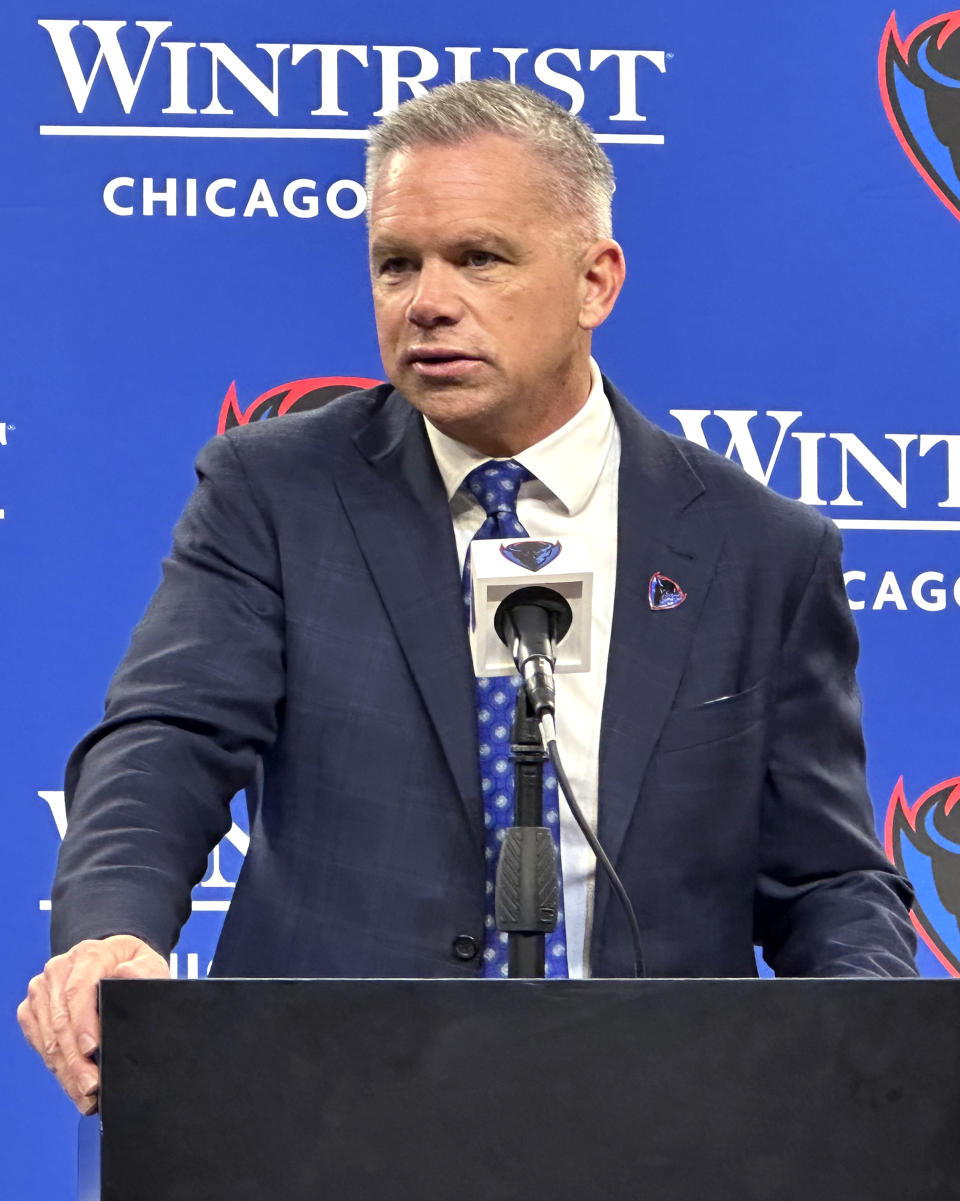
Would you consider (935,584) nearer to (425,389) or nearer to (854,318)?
(854,318)

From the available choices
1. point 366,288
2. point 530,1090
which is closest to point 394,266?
point 366,288

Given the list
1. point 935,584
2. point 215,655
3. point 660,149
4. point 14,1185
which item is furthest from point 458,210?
point 14,1185

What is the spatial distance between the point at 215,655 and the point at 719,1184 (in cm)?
94

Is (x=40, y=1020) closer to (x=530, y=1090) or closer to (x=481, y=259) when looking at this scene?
(x=530, y=1090)

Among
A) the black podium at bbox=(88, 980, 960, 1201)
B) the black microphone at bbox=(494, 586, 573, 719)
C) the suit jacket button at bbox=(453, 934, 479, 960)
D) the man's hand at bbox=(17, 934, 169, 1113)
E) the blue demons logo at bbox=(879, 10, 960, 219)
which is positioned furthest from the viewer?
the blue demons logo at bbox=(879, 10, 960, 219)

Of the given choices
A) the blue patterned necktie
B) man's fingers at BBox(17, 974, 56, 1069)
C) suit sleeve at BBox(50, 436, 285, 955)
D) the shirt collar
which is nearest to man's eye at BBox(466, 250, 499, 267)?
the shirt collar

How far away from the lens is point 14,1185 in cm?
285

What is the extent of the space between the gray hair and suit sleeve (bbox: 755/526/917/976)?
1.67 feet

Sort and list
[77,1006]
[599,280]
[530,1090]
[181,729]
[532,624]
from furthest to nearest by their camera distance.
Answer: [599,280] < [181,729] < [532,624] < [77,1006] < [530,1090]

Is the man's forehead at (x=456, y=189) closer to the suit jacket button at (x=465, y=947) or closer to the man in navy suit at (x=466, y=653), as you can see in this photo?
the man in navy suit at (x=466, y=653)

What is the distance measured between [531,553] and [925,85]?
5.86ft

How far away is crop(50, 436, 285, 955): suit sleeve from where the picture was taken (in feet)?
5.48

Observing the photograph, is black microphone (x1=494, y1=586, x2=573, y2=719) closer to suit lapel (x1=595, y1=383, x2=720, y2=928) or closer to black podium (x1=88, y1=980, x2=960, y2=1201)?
black podium (x1=88, y1=980, x2=960, y2=1201)

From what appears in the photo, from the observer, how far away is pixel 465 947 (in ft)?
6.57
